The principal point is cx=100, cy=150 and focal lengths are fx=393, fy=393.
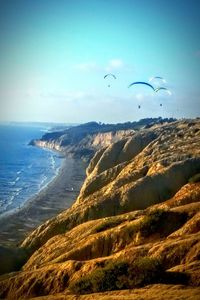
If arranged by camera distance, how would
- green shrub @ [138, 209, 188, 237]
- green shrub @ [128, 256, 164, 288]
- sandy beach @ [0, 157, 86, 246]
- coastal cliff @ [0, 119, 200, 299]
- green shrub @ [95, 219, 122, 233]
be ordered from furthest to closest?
sandy beach @ [0, 157, 86, 246] < green shrub @ [95, 219, 122, 233] < green shrub @ [138, 209, 188, 237] < coastal cliff @ [0, 119, 200, 299] < green shrub @ [128, 256, 164, 288]

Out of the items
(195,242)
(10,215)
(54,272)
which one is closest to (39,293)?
(54,272)

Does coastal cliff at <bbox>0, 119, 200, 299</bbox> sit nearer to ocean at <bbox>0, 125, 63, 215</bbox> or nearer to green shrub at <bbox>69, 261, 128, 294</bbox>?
green shrub at <bbox>69, 261, 128, 294</bbox>

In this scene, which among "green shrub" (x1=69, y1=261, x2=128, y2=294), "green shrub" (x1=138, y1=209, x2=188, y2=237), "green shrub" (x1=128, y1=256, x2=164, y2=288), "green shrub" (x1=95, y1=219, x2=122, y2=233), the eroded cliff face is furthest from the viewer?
the eroded cliff face

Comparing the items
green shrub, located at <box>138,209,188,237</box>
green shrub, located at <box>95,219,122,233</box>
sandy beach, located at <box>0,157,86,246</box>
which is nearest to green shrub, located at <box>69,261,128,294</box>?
green shrub, located at <box>138,209,188,237</box>

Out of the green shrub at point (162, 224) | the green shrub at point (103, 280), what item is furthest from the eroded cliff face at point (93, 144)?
the green shrub at point (103, 280)

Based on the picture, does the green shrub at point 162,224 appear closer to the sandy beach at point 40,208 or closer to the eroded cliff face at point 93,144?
the sandy beach at point 40,208

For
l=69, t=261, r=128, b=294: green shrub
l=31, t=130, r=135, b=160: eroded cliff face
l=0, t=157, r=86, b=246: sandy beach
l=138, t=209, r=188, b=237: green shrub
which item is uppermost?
l=31, t=130, r=135, b=160: eroded cliff face

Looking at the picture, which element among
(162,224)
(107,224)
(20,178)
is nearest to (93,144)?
(20,178)

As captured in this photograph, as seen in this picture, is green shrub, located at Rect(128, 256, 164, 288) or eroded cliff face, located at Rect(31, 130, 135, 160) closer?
green shrub, located at Rect(128, 256, 164, 288)
